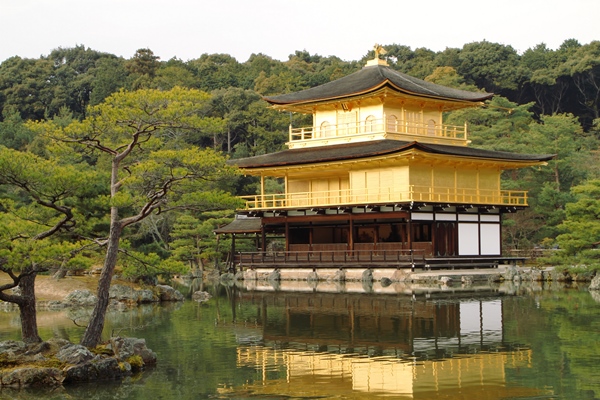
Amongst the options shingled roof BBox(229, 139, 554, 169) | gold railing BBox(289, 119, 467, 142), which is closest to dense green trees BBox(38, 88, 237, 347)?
shingled roof BBox(229, 139, 554, 169)

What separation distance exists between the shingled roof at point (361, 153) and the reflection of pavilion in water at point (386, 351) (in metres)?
13.7

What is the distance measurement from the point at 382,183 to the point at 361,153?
6.53 feet

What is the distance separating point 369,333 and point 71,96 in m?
75.1

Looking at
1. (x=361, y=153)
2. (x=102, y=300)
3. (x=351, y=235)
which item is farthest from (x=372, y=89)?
(x=102, y=300)

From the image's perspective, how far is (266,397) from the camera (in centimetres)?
1349

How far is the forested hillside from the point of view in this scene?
49.9 m

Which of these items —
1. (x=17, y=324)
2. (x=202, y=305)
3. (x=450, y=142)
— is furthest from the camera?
(x=450, y=142)

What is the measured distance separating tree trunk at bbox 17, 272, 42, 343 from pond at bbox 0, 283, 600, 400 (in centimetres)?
208

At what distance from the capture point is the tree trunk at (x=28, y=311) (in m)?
16.2

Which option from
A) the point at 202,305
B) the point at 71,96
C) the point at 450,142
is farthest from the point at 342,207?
the point at 71,96

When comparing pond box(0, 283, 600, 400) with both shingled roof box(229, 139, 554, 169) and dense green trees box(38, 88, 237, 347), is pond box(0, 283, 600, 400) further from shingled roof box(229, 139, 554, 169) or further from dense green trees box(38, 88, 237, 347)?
shingled roof box(229, 139, 554, 169)

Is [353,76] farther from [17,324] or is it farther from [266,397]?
[266,397]

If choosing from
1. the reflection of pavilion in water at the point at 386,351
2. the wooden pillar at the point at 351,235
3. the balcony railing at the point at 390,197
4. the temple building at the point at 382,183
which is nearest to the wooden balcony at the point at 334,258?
the temple building at the point at 382,183

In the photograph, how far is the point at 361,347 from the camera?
59.6 ft
